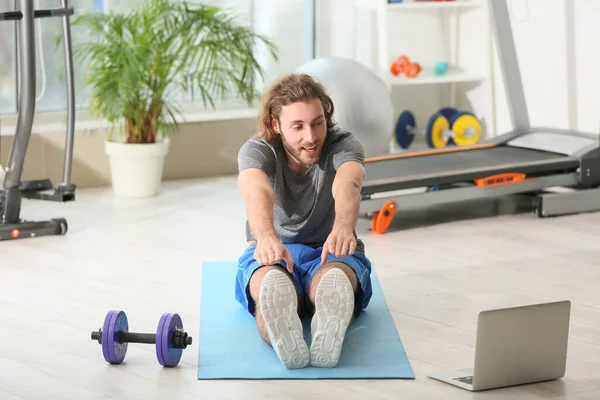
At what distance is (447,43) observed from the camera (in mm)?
6652

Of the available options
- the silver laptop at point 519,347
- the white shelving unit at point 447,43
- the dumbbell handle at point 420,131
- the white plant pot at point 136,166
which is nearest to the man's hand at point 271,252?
the silver laptop at point 519,347

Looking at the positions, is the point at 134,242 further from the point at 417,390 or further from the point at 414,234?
the point at 417,390

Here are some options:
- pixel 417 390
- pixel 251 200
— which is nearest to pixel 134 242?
pixel 251 200

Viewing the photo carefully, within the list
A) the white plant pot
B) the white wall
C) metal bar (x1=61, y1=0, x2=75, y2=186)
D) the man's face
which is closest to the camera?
the man's face

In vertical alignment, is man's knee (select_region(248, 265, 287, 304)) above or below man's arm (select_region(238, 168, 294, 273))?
below

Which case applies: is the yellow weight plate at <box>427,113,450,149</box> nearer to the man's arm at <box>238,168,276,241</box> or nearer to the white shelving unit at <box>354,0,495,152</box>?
the white shelving unit at <box>354,0,495,152</box>

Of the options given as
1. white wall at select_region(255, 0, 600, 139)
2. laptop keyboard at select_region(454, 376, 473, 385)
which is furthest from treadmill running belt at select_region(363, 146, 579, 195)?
laptop keyboard at select_region(454, 376, 473, 385)

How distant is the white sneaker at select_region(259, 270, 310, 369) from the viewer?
8.91 feet

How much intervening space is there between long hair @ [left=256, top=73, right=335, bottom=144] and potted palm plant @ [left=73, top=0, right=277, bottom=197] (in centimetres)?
195

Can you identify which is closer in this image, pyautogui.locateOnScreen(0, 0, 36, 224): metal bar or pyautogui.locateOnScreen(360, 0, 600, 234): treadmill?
pyautogui.locateOnScreen(0, 0, 36, 224): metal bar

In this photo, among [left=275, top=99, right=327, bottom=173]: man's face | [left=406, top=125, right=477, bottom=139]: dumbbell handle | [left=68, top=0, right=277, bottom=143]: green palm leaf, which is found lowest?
[left=406, top=125, right=477, bottom=139]: dumbbell handle

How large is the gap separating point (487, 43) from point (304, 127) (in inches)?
146

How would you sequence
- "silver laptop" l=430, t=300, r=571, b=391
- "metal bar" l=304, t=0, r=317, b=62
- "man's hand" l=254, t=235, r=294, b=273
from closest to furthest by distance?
"silver laptop" l=430, t=300, r=571, b=391 → "man's hand" l=254, t=235, r=294, b=273 → "metal bar" l=304, t=0, r=317, b=62

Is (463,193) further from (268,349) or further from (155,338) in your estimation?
(155,338)
